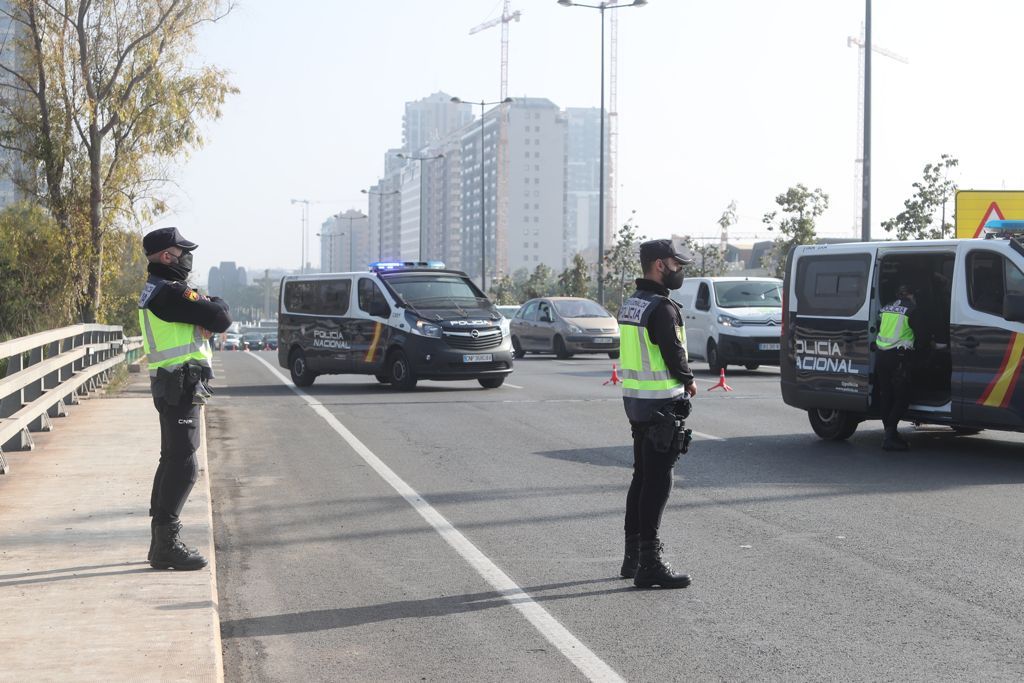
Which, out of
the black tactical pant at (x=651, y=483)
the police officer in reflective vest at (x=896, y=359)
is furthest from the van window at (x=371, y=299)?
the black tactical pant at (x=651, y=483)

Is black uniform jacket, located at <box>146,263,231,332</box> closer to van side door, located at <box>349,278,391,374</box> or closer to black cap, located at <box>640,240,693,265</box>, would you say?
black cap, located at <box>640,240,693,265</box>

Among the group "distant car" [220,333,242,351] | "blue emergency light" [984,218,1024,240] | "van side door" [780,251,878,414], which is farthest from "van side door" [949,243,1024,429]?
"distant car" [220,333,242,351]

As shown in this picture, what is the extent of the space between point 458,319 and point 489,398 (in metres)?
1.88

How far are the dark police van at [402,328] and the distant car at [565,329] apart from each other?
11.2 m

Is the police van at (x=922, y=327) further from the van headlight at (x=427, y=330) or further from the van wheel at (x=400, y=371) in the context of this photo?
the van wheel at (x=400, y=371)

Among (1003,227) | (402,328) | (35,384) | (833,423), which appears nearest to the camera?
(1003,227)

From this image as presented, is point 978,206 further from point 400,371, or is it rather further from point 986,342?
point 986,342

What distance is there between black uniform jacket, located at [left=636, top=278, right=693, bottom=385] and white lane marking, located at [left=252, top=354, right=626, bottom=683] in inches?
55.9

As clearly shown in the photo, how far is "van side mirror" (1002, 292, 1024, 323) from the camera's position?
11.8 meters

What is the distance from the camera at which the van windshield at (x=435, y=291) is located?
22156mm

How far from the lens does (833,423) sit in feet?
46.5

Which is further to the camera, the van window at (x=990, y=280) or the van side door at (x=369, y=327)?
the van side door at (x=369, y=327)

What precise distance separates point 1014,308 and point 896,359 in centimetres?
152

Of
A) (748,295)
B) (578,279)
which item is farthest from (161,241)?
(578,279)
